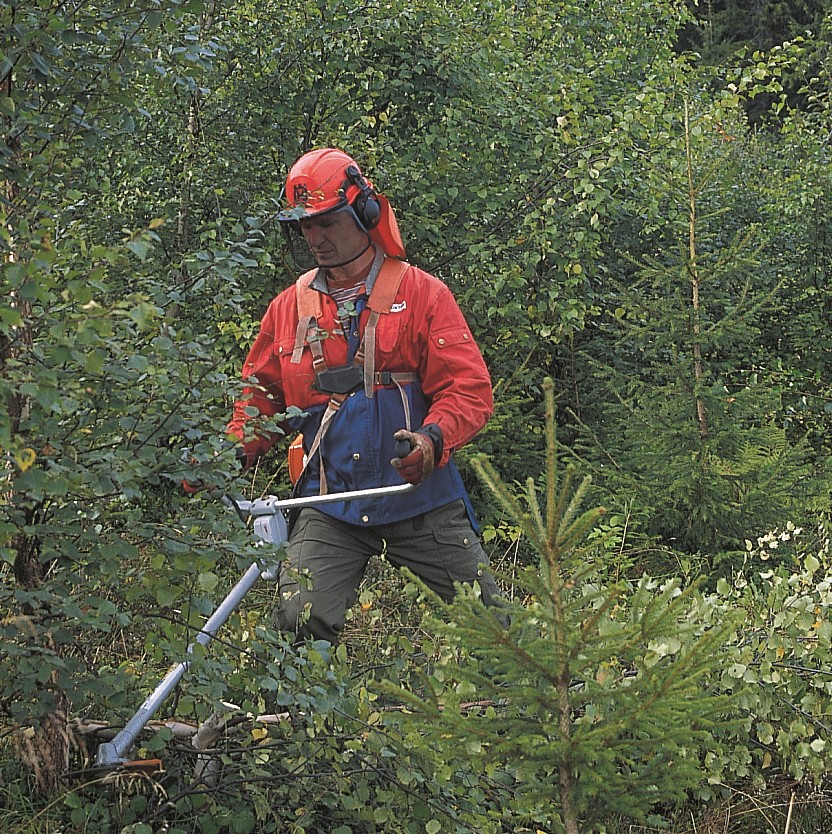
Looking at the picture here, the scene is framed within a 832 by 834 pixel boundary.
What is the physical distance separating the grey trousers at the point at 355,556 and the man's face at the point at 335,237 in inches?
35.7

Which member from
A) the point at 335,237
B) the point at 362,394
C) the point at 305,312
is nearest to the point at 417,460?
the point at 362,394

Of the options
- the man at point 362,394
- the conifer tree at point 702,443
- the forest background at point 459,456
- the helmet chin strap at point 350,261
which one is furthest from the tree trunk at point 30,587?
the conifer tree at point 702,443

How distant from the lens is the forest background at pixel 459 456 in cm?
238

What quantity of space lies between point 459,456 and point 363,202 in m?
2.69

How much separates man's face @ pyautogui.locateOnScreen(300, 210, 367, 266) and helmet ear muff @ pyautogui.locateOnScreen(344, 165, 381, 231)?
35 millimetres

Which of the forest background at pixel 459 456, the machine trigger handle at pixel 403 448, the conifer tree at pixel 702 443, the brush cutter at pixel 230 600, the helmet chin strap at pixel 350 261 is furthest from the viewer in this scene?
the conifer tree at pixel 702 443

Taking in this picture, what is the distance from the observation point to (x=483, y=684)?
223 centimetres

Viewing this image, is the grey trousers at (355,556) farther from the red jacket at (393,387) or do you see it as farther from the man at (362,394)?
the red jacket at (393,387)

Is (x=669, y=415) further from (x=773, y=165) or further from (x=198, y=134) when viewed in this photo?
(x=773, y=165)

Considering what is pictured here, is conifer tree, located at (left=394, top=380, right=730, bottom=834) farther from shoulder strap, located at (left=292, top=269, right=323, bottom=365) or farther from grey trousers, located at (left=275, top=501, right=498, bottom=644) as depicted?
shoulder strap, located at (left=292, top=269, right=323, bottom=365)

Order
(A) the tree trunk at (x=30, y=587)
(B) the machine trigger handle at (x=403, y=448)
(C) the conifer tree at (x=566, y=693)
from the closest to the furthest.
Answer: (C) the conifer tree at (x=566, y=693) → (A) the tree trunk at (x=30, y=587) → (B) the machine trigger handle at (x=403, y=448)

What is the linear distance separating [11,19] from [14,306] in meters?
0.83

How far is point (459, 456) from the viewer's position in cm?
653

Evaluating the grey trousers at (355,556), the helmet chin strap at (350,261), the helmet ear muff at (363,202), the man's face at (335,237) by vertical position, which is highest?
the helmet ear muff at (363,202)
